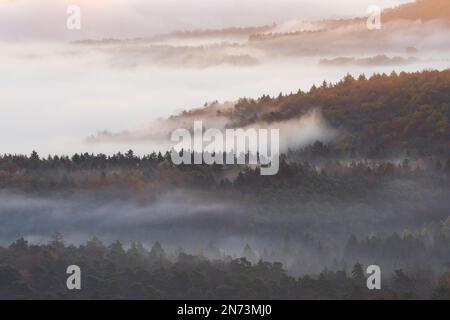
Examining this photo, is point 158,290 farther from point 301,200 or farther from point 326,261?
point 301,200

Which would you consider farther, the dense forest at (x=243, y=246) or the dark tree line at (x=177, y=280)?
the dense forest at (x=243, y=246)

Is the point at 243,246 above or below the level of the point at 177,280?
above

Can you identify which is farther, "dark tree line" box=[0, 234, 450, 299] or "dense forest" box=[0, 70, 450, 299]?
"dense forest" box=[0, 70, 450, 299]

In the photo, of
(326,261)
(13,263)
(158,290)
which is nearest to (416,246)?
(326,261)

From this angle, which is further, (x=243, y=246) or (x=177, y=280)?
(x=243, y=246)
